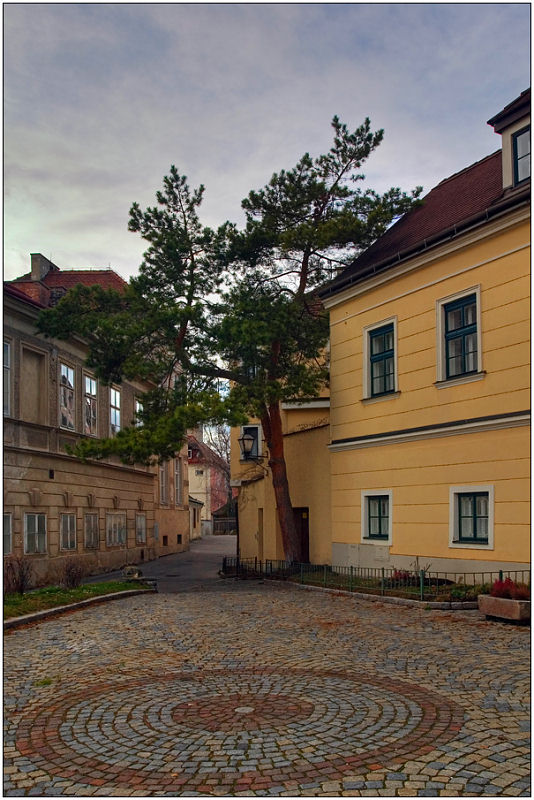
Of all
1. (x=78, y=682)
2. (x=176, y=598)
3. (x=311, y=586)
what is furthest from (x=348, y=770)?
(x=311, y=586)

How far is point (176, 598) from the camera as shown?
1684 cm

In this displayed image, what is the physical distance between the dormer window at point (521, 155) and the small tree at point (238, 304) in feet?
17.9

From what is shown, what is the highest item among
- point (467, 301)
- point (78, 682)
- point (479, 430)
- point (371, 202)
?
point (371, 202)

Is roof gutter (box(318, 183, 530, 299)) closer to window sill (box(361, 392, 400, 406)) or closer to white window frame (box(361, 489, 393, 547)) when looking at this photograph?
window sill (box(361, 392, 400, 406))

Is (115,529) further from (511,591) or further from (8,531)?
(511,591)

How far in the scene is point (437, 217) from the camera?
18422 millimetres

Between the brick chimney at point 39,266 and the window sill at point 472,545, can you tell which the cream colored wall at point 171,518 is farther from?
the window sill at point 472,545

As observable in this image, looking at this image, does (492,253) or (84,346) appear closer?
(492,253)

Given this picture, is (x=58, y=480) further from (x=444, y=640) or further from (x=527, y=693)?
(x=527, y=693)

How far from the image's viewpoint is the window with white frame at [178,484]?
43697 millimetres

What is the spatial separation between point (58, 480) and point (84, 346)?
17.8 feet

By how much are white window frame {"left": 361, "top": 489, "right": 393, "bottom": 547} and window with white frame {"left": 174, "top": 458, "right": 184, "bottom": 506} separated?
25.8 m

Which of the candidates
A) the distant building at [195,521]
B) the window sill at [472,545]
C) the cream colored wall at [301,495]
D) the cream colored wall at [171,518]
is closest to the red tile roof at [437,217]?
the cream colored wall at [301,495]

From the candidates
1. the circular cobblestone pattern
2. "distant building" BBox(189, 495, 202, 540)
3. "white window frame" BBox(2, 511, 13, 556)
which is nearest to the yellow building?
the circular cobblestone pattern
